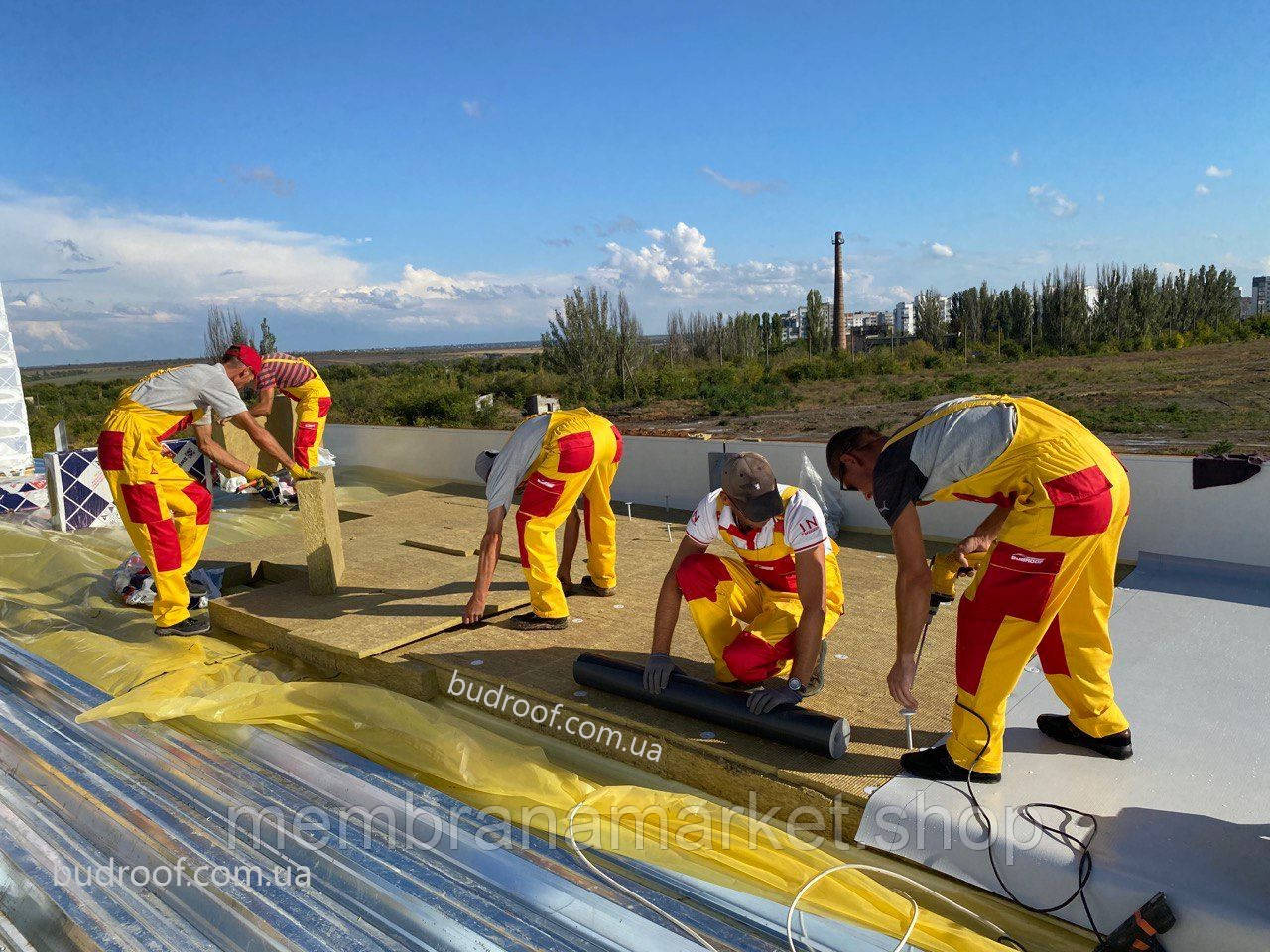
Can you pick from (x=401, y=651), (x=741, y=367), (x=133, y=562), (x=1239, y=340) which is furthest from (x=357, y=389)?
(x=1239, y=340)

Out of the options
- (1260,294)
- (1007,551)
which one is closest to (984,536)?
(1007,551)

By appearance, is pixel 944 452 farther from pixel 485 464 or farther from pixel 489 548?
pixel 485 464

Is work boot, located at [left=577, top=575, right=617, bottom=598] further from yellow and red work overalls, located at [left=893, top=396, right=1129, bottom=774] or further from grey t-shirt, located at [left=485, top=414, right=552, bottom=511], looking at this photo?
yellow and red work overalls, located at [left=893, top=396, right=1129, bottom=774]

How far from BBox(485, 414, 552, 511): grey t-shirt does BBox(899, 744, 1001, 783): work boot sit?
6.92ft

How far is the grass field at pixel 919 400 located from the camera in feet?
43.7

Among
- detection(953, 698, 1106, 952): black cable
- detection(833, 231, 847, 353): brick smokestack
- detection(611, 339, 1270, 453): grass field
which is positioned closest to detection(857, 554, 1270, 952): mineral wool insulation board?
detection(953, 698, 1106, 952): black cable

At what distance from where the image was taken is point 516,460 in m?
3.84

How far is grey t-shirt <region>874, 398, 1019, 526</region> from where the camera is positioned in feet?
7.61

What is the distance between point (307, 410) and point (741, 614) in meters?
5.45

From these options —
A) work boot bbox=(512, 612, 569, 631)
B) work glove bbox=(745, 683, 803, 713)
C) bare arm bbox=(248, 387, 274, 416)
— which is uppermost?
bare arm bbox=(248, 387, 274, 416)

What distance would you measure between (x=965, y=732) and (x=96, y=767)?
9.86 feet

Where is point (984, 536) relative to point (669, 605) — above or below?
above

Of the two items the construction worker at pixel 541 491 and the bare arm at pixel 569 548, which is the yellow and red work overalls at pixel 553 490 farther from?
the bare arm at pixel 569 548

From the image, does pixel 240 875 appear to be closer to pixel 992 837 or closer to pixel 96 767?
pixel 96 767
